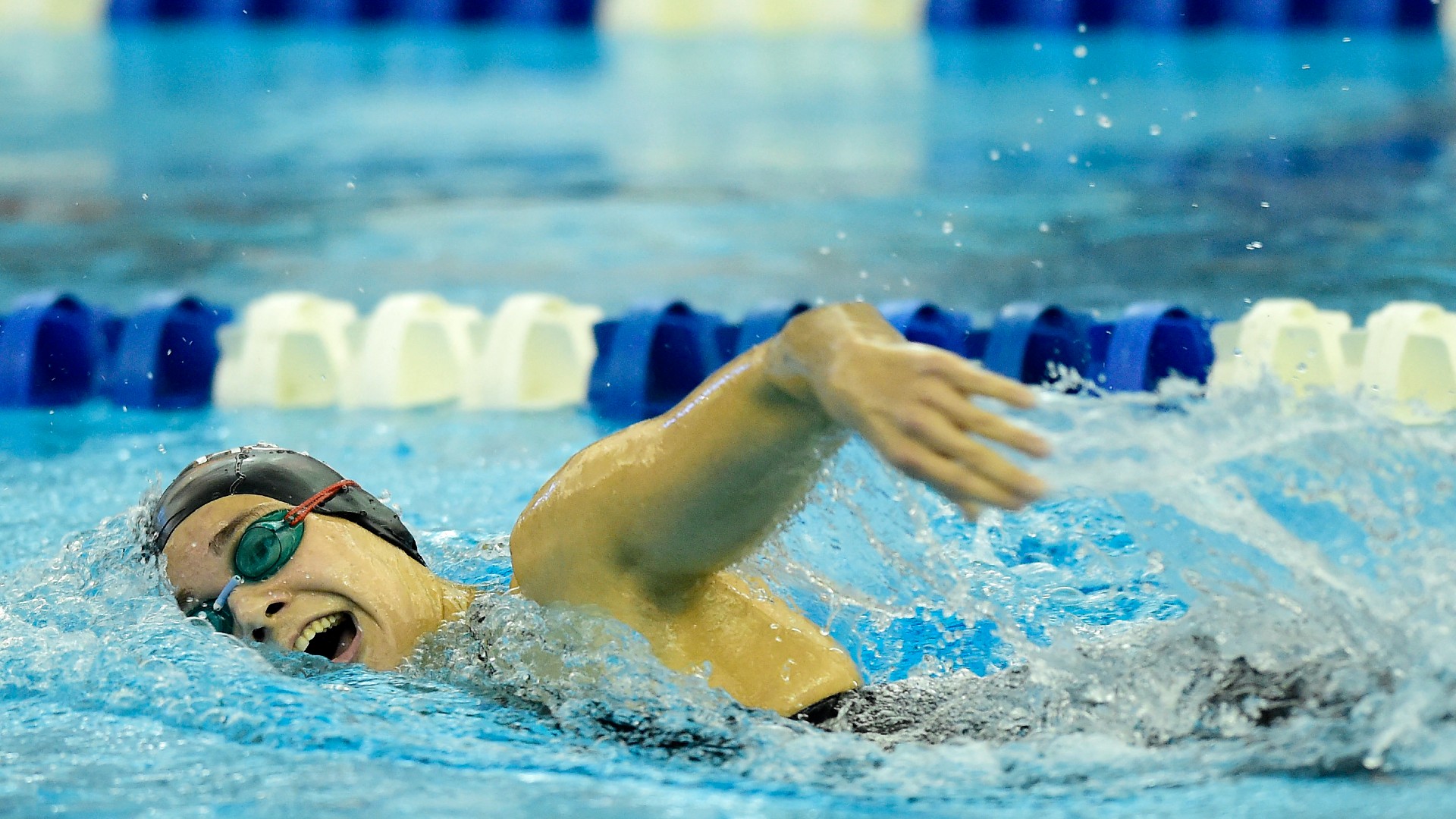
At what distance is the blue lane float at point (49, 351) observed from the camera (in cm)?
397

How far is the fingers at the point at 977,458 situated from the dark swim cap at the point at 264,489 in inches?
38.3

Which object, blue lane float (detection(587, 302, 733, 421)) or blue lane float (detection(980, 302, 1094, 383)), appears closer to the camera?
blue lane float (detection(980, 302, 1094, 383))

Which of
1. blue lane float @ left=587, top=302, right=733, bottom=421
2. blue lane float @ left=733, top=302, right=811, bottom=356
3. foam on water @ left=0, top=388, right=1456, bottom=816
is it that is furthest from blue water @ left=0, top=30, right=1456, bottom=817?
blue lane float @ left=733, top=302, right=811, bottom=356

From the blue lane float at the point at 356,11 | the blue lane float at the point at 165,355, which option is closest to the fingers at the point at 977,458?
the blue lane float at the point at 165,355

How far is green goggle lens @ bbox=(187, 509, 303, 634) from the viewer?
72.1 inches

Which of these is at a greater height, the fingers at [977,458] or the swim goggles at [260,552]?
the fingers at [977,458]

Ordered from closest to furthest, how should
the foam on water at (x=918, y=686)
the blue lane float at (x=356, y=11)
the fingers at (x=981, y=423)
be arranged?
the fingers at (x=981, y=423) → the foam on water at (x=918, y=686) → the blue lane float at (x=356, y=11)

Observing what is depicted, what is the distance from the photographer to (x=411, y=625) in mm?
1853

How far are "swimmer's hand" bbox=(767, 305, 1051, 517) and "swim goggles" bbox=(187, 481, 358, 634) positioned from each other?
32.0 inches

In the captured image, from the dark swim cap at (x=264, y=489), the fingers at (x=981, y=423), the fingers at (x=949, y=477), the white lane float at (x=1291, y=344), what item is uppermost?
the fingers at (x=981, y=423)

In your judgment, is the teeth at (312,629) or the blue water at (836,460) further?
the teeth at (312,629)

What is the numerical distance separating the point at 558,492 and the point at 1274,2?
7.91 meters

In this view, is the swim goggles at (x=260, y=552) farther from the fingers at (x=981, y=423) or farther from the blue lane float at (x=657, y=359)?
the blue lane float at (x=657, y=359)

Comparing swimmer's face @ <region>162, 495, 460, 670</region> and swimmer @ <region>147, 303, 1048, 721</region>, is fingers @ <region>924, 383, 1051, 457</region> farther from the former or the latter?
swimmer's face @ <region>162, 495, 460, 670</region>
